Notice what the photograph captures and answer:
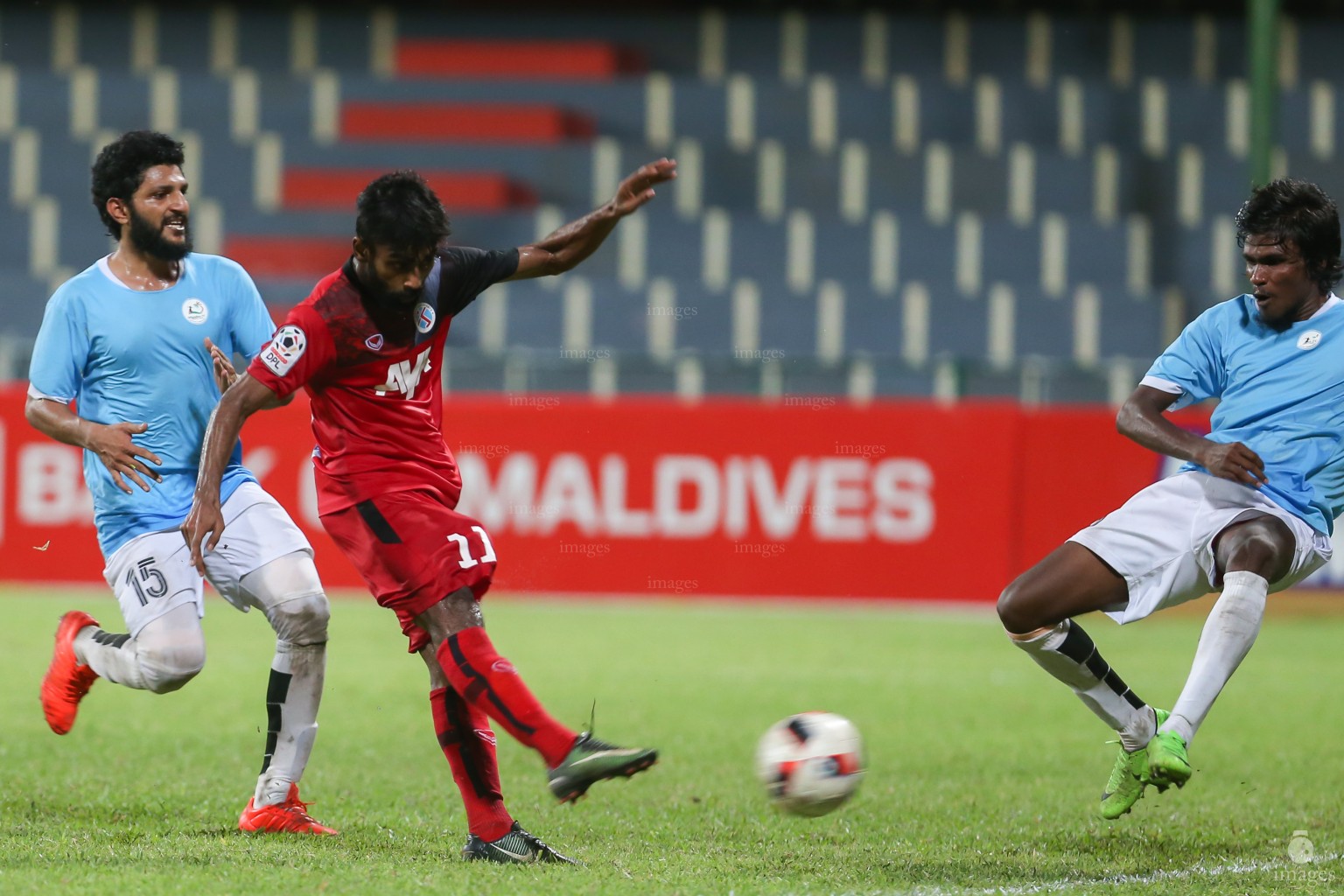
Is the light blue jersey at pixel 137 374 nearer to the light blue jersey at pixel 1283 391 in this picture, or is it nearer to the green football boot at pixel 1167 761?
the green football boot at pixel 1167 761

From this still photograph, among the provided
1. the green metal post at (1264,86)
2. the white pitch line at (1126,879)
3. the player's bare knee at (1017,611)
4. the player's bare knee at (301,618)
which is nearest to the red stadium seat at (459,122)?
the green metal post at (1264,86)

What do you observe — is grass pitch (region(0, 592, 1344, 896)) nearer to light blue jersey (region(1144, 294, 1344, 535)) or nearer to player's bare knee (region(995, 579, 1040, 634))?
player's bare knee (region(995, 579, 1040, 634))

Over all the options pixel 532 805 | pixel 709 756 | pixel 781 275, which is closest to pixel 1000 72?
pixel 781 275

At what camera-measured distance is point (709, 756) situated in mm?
7949

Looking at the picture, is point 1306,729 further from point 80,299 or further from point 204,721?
point 80,299

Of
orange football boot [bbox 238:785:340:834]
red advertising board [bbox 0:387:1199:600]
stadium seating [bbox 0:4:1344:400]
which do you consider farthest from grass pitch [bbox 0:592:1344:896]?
stadium seating [bbox 0:4:1344:400]

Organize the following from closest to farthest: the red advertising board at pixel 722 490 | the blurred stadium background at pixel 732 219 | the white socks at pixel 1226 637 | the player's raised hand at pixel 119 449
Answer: the white socks at pixel 1226 637 < the player's raised hand at pixel 119 449 < the red advertising board at pixel 722 490 < the blurred stadium background at pixel 732 219

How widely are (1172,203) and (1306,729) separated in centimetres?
1300

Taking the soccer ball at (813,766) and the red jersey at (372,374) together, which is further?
the red jersey at (372,374)

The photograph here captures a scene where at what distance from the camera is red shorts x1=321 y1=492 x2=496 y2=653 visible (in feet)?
17.3

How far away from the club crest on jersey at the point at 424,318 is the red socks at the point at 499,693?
3.12 ft

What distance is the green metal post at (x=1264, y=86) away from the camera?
1173 centimetres

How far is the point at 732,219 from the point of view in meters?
20.3

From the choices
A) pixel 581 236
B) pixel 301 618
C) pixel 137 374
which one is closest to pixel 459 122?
pixel 137 374
